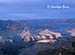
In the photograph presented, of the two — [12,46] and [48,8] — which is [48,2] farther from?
[12,46]

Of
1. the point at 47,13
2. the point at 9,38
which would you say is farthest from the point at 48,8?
the point at 9,38

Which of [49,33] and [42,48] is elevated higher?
[49,33]

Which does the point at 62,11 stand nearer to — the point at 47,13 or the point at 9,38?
the point at 47,13

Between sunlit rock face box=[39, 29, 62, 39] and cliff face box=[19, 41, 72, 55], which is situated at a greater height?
sunlit rock face box=[39, 29, 62, 39]

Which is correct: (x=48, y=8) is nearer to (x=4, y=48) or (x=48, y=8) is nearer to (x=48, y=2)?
(x=48, y=2)

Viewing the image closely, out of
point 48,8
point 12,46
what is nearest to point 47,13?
point 48,8

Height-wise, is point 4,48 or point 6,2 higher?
point 6,2

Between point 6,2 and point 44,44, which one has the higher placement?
point 6,2

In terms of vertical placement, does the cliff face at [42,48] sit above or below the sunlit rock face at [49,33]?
below
